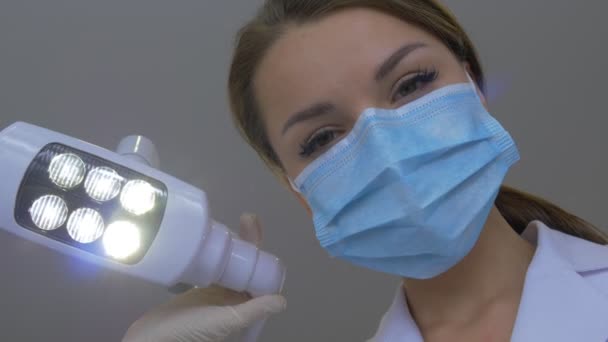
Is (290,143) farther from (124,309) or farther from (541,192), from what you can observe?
(541,192)

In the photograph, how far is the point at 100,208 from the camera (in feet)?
2.51

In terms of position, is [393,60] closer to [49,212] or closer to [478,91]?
[478,91]

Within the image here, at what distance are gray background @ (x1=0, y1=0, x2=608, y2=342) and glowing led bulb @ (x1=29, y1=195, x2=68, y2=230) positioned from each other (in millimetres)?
665

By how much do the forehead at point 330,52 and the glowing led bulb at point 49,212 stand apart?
15.0 inches

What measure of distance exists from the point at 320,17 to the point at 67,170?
479 millimetres

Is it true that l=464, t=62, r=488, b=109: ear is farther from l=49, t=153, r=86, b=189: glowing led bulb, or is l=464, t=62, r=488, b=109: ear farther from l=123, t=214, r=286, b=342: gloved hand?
l=49, t=153, r=86, b=189: glowing led bulb

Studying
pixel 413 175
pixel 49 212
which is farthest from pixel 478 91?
pixel 49 212

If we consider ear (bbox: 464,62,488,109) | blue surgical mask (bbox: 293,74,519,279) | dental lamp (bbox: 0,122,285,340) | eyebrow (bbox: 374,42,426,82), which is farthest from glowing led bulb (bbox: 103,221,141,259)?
ear (bbox: 464,62,488,109)

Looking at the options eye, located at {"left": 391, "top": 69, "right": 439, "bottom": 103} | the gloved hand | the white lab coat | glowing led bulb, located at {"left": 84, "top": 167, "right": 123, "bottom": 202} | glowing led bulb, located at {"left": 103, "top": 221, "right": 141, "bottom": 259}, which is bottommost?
the white lab coat

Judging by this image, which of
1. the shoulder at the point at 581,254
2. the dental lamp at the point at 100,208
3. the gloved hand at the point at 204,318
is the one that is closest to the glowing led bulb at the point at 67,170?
the dental lamp at the point at 100,208

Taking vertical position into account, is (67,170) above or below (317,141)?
above

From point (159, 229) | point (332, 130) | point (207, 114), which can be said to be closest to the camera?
point (159, 229)

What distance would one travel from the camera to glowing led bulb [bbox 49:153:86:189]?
75 centimetres

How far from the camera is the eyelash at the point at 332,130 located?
83 cm
